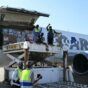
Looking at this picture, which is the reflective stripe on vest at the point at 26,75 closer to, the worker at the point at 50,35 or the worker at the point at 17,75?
the worker at the point at 17,75

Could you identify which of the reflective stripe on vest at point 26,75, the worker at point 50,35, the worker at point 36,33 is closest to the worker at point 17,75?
the reflective stripe on vest at point 26,75

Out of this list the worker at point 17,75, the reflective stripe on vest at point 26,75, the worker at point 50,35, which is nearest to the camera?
the reflective stripe on vest at point 26,75

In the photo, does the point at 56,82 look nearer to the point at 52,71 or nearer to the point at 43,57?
the point at 52,71

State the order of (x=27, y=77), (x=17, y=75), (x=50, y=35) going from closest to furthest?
(x=27, y=77) → (x=17, y=75) → (x=50, y=35)

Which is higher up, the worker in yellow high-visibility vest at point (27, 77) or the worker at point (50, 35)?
the worker at point (50, 35)

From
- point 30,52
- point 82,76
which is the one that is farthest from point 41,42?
point 82,76

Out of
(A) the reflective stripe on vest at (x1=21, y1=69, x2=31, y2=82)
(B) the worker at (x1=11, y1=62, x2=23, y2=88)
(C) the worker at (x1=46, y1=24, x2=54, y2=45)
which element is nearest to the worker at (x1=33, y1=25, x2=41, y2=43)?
(C) the worker at (x1=46, y1=24, x2=54, y2=45)

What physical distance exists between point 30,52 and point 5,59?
269 cm

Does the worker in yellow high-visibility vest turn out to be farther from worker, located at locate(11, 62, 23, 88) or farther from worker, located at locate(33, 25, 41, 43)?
worker, located at locate(33, 25, 41, 43)

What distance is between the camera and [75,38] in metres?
32.6

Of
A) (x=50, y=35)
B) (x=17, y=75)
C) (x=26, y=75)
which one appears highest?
(x=50, y=35)

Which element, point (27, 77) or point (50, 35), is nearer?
point (27, 77)

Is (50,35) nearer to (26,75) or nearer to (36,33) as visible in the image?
(36,33)

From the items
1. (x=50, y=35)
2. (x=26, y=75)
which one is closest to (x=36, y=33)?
(x=50, y=35)
